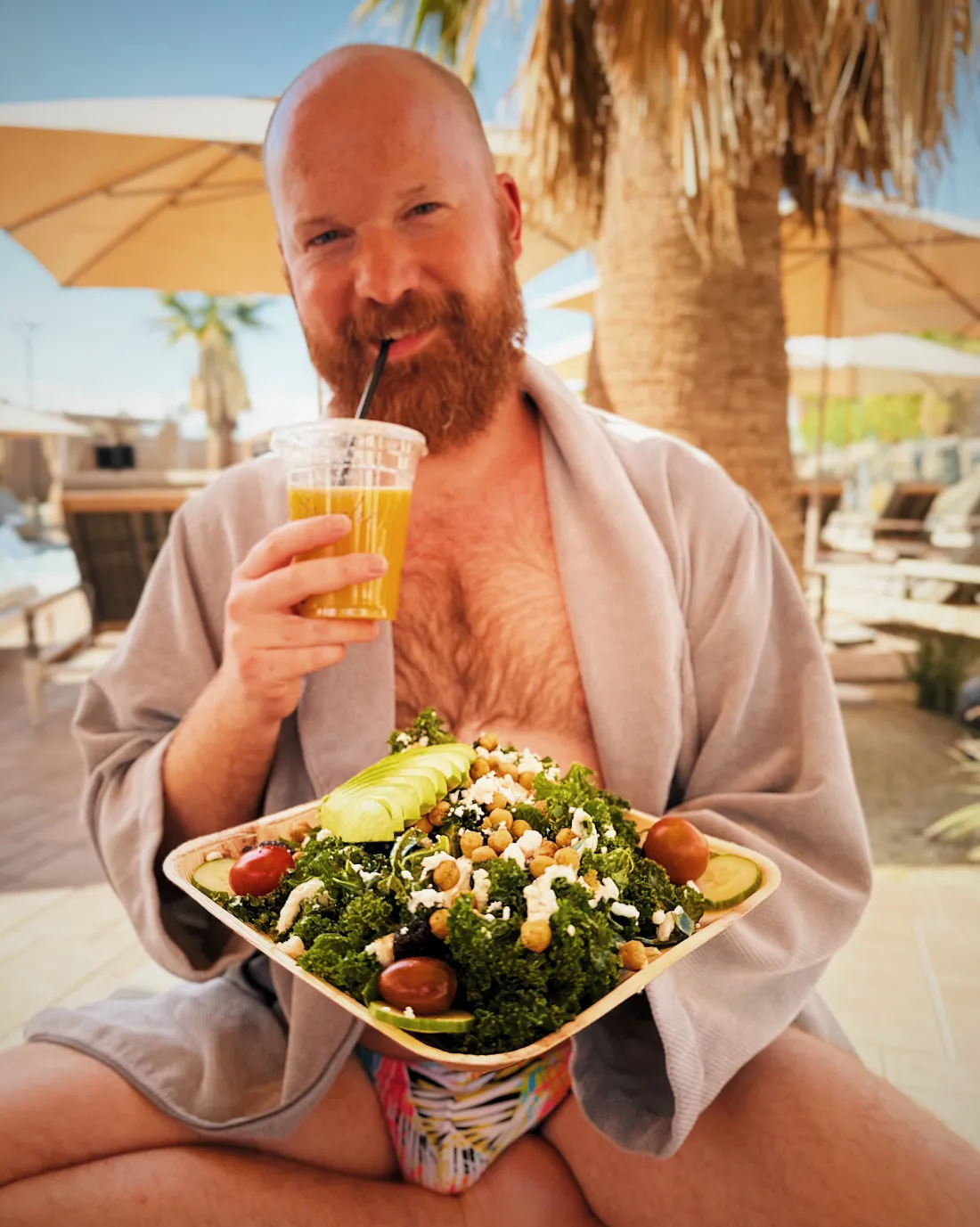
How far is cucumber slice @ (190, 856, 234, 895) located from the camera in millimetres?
1044

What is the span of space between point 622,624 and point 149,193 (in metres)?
3.28

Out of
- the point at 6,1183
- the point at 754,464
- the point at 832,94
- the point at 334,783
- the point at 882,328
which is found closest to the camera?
the point at 6,1183

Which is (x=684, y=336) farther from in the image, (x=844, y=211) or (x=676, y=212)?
(x=844, y=211)

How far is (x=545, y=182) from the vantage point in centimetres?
314

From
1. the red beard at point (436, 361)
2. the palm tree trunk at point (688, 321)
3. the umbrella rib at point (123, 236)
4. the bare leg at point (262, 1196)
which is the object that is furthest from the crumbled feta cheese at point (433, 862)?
the umbrella rib at point (123, 236)

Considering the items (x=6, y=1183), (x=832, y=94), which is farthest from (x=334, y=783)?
(x=832, y=94)

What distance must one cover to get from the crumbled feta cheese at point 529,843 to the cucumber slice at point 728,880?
0.22 metres

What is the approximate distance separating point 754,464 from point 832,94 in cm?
128

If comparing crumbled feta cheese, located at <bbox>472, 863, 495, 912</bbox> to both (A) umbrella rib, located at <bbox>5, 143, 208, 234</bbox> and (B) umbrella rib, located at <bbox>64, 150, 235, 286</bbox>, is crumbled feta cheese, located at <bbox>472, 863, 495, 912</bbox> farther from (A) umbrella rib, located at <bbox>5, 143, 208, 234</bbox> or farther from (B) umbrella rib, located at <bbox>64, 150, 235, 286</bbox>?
(B) umbrella rib, located at <bbox>64, 150, 235, 286</bbox>

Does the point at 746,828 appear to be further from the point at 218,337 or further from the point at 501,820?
the point at 218,337

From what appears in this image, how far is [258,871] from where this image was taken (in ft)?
3.41

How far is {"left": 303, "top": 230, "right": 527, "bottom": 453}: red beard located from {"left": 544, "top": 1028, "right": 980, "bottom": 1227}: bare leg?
3.96ft

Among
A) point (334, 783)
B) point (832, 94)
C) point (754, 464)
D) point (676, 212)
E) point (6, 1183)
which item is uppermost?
point (832, 94)

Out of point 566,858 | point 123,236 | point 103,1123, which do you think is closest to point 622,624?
point 566,858
